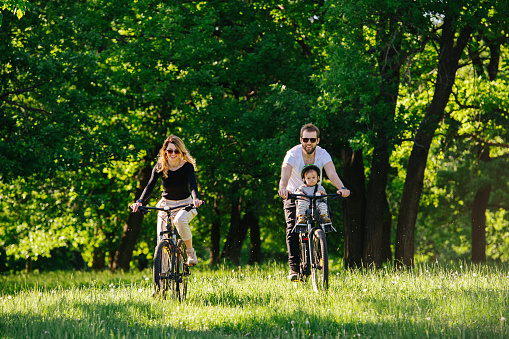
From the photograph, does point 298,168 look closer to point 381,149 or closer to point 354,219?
→ point 381,149

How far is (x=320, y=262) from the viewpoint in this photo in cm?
692

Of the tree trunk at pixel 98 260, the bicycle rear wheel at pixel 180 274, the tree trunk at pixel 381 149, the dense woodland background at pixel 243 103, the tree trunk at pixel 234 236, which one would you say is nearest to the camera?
the bicycle rear wheel at pixel 180 274

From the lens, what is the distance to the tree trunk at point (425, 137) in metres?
13.5

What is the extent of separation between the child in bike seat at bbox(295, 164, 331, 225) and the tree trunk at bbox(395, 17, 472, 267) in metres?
6.98

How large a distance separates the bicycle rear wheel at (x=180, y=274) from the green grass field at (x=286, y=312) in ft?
0.53

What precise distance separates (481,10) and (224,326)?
32.1 ft

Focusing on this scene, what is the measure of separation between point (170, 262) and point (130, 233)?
12652 mm

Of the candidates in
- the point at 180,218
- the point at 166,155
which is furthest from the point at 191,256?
the point at 166,155

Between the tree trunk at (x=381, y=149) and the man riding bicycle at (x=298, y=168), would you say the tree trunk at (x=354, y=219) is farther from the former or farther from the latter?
the man riding bicycle at (x=298, y=168)

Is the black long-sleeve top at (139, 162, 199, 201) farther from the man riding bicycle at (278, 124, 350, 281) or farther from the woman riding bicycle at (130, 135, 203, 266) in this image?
the man riding bicycle at (278, 124, 350, 281)

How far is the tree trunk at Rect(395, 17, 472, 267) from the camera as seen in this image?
530 inches

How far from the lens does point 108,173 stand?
2042cm

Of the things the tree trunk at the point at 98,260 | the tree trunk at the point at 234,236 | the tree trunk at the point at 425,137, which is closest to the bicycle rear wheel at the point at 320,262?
the tree trunk at the point at 425,137

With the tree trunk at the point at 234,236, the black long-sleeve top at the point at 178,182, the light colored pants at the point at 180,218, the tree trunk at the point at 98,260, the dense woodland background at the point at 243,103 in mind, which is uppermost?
the dense woodland background at the point at 243,103
